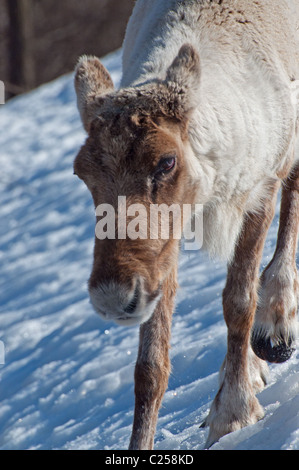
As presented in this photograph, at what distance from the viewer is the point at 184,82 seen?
3584 mm

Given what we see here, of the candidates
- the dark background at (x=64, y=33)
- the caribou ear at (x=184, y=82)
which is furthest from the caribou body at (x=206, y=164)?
the dark background at (x=64, y=33)

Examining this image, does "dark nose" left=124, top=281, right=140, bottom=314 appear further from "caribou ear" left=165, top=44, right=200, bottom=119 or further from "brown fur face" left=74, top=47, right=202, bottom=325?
"caribou ear" left=165, top=44, right=200, bottom=119

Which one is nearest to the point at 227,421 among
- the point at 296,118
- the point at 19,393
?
the point at 296,118

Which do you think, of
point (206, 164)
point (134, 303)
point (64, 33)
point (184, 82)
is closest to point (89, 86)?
point (184, 82)

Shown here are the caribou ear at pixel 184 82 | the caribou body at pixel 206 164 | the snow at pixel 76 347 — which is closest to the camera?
the caribou body at pixel 206 164

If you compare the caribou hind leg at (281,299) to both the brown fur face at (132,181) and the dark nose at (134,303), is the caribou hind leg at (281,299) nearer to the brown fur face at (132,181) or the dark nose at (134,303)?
the brown fur face at (132,181)

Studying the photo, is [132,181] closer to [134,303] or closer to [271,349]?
[134,303]

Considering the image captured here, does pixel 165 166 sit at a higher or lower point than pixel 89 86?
lower

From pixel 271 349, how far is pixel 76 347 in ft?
8.03

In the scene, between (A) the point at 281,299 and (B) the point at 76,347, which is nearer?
(A) the point at 281,299

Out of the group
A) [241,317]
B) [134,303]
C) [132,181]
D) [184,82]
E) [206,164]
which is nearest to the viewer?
[134,303]

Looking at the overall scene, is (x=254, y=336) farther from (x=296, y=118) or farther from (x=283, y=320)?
(x=296, y=118)

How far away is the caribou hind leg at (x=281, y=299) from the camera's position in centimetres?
486
